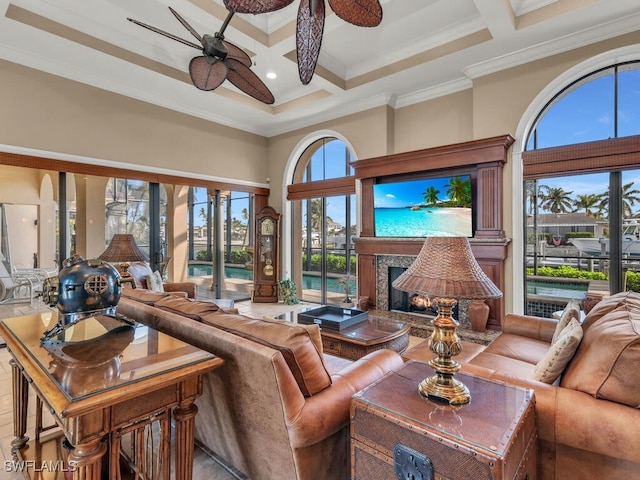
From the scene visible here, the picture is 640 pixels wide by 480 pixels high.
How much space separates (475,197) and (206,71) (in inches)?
140

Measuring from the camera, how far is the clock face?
6.68 meters

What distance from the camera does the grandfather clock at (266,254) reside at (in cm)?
659

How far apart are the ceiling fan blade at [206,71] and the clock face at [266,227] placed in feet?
12.0

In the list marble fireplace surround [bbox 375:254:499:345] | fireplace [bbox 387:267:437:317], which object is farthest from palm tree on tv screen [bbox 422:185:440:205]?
fireplace [bbox 387:267:437:317]

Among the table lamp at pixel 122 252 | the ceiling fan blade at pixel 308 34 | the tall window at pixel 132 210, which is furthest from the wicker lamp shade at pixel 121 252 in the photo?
the ceiling fan blade at pixel 308 34

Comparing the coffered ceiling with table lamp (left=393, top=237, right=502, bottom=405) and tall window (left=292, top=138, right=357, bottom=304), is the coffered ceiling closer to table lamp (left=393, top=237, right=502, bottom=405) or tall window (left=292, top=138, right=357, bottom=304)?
tall window (left=292, top=138, right=357, bottom=304)

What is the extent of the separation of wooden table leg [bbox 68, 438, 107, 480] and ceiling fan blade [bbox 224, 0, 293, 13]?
2228 millimetres

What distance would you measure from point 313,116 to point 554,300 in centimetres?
465

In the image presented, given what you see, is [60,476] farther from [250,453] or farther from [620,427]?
[620,427]

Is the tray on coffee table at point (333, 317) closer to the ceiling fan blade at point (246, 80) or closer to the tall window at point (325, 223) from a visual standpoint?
the tall window at point (325, 223)

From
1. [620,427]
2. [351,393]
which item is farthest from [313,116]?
[620,427]

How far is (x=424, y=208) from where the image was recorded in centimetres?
465

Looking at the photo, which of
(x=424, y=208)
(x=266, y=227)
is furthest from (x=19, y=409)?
(x=266, y=227)

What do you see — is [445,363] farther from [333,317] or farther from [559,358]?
[333,317]
